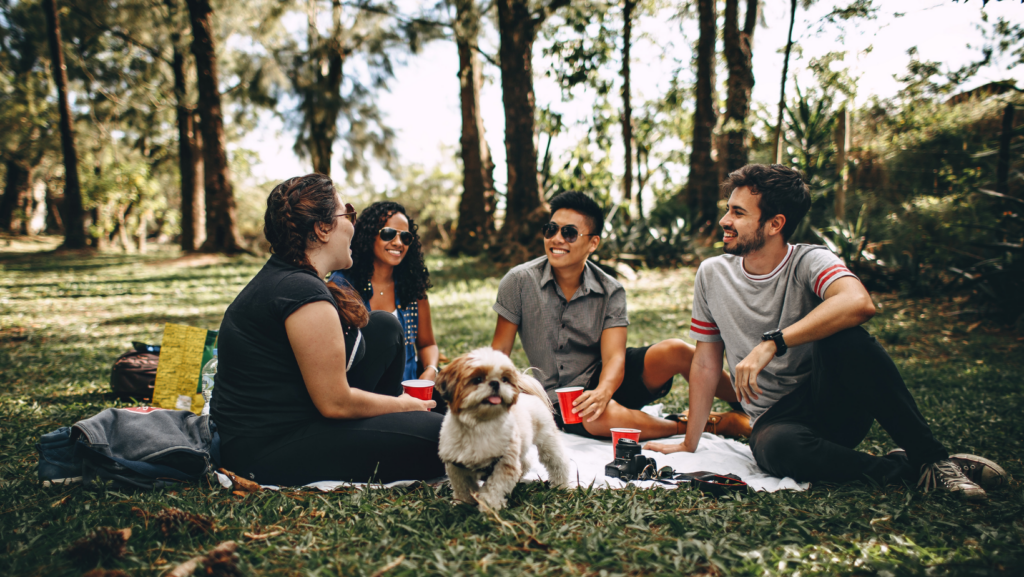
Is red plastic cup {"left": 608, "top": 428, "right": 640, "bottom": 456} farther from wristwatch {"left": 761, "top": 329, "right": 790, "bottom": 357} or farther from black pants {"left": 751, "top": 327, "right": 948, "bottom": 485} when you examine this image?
wristwatch {"left": 761, "top": 329, "right": 790, "bottom": 357}

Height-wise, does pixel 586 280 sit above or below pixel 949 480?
above

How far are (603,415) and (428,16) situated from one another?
15121 millimetres

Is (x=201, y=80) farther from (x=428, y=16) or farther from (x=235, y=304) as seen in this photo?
(x=235, y=304)

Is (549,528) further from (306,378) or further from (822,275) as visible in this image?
(822,275)

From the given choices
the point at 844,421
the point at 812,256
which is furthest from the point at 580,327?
the point at 844,421

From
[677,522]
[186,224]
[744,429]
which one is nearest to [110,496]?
[677,522]

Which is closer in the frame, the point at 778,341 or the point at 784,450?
the point at 778,341

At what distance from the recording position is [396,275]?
4035 millimetres

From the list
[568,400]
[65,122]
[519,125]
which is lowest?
[568,400]

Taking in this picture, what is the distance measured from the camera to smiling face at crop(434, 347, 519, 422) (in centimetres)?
224

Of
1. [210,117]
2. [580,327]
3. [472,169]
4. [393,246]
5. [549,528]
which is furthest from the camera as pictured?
[472,169]

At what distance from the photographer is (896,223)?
34.3ft

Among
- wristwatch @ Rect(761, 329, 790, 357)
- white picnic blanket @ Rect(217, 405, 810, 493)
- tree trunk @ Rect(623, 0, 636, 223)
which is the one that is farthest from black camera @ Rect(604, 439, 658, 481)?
tree trunk @ Rect(623, 0, 636, 223)

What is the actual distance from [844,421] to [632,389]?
4.17 feet
